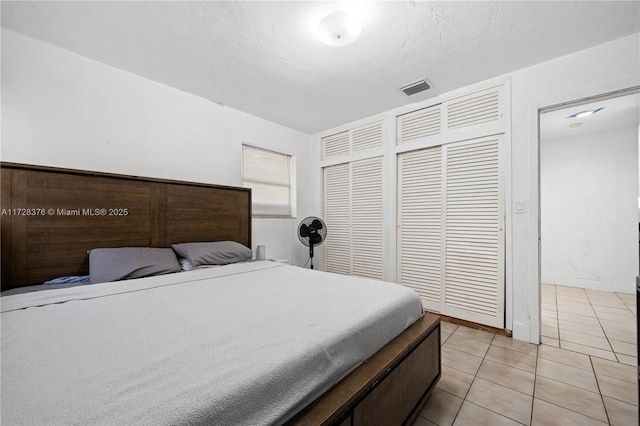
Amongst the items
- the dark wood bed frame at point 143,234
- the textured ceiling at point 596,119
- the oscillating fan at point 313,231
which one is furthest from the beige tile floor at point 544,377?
the textured ceiling at point 596,119

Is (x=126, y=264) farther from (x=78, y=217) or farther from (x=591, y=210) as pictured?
(x=591, y=210)

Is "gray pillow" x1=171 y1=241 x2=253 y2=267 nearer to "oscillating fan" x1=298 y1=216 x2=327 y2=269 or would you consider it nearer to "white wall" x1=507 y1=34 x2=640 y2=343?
"oscillating fan" x1=298 y1=216 x2=327 y2=269

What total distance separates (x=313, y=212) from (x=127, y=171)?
261 cm

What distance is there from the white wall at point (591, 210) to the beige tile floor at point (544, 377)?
5.03ft

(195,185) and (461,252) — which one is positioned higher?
(195,185)

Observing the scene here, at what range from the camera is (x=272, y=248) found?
149 inches

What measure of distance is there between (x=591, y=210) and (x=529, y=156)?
119 inches

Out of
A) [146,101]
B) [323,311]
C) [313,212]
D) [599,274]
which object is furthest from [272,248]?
[599,274]

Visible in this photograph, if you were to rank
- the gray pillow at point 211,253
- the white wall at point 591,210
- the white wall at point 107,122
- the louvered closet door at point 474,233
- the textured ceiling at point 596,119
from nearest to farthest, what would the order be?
1. the white wall at point 107,122
2. the gray pillow at point 211,253
3. the louvered closet door at point 474,233
4. the textured ceiling at point 596,119
5. the white wall at point 591,210

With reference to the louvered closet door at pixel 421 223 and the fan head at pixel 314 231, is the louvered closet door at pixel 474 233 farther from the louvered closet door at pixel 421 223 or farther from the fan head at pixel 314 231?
the fan head at pixel 314 231

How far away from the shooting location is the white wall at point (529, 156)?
7.32 feet

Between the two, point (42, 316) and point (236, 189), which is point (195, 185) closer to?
point (236, 189)

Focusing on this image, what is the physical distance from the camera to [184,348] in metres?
0.94

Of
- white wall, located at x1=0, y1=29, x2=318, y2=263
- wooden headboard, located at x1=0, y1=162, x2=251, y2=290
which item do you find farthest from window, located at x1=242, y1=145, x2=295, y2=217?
wooden headboard, located at x1=0, y1=162, x2=251, y2=290
